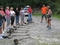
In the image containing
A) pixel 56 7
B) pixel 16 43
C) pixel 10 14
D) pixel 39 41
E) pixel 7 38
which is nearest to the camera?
pixel 16 43

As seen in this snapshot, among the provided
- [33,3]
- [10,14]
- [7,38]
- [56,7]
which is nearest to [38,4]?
[33,3]

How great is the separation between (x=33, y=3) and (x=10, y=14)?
32.4m

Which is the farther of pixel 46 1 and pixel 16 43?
pixel 46 1

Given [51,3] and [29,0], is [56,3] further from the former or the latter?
[29,0]

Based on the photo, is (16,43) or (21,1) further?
(21,1)

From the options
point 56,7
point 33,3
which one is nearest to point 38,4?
point 33,3

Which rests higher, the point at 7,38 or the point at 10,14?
the point at 10,14

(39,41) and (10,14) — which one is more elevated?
(10,14)

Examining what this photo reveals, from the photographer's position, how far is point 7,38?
49.2 ft

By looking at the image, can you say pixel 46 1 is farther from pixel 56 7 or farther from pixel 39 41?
pixel 39 41

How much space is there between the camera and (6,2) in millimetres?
49938

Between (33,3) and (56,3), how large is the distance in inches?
178

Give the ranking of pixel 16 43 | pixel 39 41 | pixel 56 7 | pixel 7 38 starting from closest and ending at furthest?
1. pixel 16 43
2. pixel 39 41
3. pixel 7 38
4. pixel 56 7

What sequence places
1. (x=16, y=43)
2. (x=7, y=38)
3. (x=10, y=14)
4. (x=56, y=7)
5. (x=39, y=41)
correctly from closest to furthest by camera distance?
(x=16, y=43) → (x=39, y=41) → (x=7, y=38) → (x=10, y=14) → (x=56, y=7)
